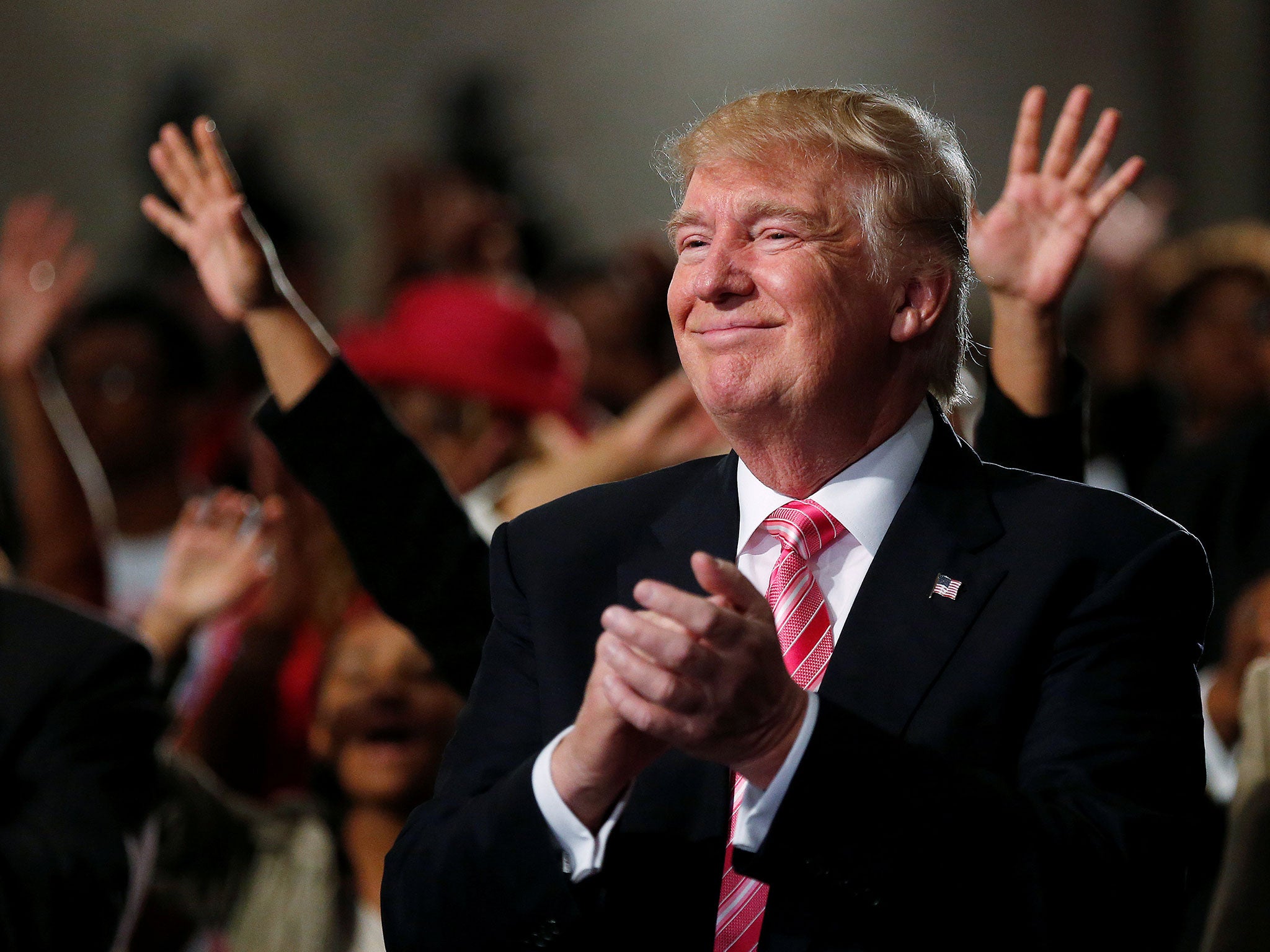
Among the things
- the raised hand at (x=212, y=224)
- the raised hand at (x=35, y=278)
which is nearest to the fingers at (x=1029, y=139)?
the raised hand at (x=212, y=224)

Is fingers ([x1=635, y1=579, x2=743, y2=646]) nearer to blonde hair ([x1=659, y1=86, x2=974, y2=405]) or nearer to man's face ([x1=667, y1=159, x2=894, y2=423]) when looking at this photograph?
man's face ([x1=667, y1=159, x2=894, y2=423])

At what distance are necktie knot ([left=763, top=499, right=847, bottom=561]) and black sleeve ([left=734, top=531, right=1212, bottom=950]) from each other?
24 cm

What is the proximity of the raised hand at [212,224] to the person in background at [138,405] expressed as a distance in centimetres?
189

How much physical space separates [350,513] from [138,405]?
226 centimetres

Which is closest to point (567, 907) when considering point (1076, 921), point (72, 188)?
point (1076, 921)

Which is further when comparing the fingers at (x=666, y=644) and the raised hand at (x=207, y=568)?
the raised hand at (x=207, y=568)

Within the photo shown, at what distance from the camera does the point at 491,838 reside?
1.42 meters

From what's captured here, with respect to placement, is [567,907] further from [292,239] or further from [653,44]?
[653,44]

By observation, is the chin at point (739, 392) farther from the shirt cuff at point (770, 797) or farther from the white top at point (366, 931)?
the white top at point (366, 931)

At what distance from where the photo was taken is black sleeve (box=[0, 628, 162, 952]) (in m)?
2.20

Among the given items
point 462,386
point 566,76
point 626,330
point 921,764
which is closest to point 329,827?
point 462,386

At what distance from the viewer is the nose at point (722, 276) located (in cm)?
152

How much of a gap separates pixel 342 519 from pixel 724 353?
868 mm

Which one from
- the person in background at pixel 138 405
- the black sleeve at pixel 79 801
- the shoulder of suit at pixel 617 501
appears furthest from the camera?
the person in background at pixel 138 405
